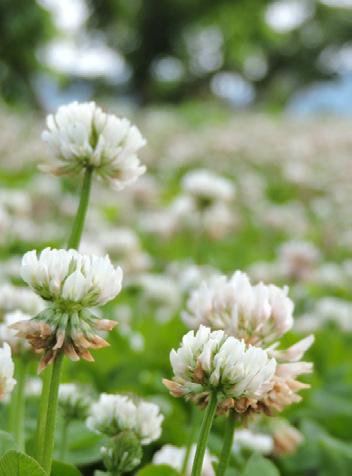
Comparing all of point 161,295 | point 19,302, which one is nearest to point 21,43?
point 161,295

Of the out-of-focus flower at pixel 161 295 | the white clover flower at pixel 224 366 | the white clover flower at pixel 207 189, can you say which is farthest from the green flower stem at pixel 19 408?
the white clover flower at pixel 207 189

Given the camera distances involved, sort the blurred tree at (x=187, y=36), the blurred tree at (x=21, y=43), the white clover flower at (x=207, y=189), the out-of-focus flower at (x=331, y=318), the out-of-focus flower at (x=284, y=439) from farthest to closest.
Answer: the blurred tree at (x=187, y=36) → the blurred tree at (x=21, y=43) → the white clover flower at (x=207, y=189) → the out-of-focus flower at (x=331, y=318) → the out-of-focus flower at (x=284, y=439)

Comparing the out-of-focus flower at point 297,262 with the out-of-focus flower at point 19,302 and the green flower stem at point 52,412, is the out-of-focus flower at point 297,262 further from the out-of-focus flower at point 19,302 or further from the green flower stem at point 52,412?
the green flower stem at point 52,412

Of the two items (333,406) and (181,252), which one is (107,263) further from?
(181,252)

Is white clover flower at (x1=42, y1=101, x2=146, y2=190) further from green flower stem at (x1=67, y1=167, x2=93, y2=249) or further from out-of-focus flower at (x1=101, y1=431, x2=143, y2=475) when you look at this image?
out-of-focus flower at (x1=101, y1=431, x2=143, y2=475)

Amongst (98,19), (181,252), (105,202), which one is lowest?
(181,252)

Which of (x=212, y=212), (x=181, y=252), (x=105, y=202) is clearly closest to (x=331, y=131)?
(x=105, y=202)
